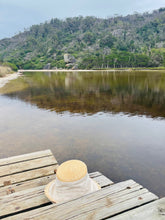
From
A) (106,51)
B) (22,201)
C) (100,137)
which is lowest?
(100,137)

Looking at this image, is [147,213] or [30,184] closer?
[147,213]

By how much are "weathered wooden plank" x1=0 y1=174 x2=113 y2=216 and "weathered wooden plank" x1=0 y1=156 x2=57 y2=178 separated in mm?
1908

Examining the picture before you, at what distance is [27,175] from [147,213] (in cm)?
360

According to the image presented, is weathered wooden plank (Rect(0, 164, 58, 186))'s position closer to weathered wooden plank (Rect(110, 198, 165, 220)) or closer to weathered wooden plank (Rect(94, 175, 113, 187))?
weathered wooden plank (Rect(94, 175, 113, 187))

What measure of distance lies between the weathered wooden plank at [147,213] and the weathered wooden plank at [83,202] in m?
0.18

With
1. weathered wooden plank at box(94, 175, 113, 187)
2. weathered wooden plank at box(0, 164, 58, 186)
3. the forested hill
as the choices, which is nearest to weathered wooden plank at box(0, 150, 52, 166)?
weathered wooden plank at box(0, 164, 58, 186)

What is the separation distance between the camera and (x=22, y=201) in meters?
3.01

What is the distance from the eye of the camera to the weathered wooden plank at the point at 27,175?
15.0 ft

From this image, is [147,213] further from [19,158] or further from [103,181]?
[19,158]

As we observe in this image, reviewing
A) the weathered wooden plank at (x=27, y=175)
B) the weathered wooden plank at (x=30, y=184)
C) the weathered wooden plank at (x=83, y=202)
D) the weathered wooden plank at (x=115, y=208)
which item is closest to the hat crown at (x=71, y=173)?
the weathered wooden plank at (x=83, y=202)

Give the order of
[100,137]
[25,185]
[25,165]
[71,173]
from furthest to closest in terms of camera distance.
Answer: [100,137]
[25,165]
[25,185]
[71,173]

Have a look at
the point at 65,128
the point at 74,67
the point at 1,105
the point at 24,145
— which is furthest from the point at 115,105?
the point at 74,67

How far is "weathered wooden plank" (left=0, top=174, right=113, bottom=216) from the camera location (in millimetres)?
2799

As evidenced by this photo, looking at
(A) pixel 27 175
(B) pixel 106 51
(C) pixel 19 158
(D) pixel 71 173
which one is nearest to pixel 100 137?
(C) pixel 19 158
